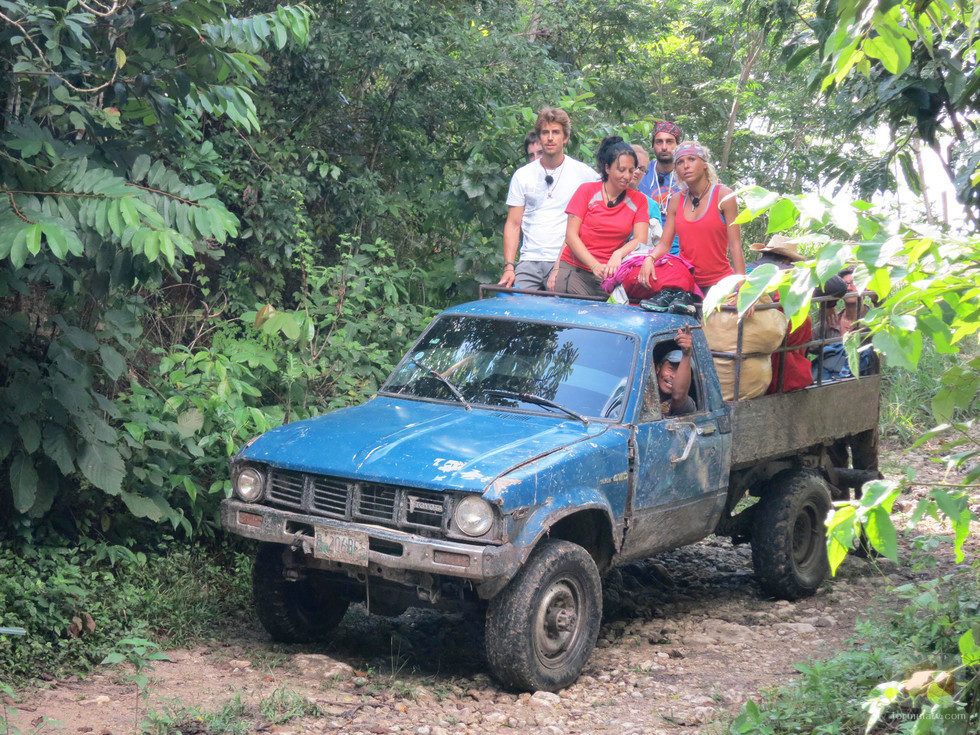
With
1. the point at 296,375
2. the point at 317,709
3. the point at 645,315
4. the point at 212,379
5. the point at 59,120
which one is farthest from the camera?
the point at 296,375

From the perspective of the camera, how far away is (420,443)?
5.18 meters

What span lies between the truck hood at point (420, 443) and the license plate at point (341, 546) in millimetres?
267

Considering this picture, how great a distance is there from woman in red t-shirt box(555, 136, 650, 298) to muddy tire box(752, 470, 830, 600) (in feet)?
6.04

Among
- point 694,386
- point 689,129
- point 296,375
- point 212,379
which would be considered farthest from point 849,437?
point 689,129

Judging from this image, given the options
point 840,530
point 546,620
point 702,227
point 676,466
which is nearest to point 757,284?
point 840,530

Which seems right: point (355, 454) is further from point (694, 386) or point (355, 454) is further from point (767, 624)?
point (767, 624)

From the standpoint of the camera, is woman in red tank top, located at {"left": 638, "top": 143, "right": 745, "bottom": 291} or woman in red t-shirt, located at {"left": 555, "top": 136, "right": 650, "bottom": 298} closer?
woman in red tank top, located at {"left": 638, "top": 143, "right": 745, "bottom": 291}

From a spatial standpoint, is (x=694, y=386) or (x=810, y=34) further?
(x=694, y=386)

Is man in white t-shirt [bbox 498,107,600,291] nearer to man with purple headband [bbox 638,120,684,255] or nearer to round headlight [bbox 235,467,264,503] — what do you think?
man with purple headband [bbox 638,120,684,255]

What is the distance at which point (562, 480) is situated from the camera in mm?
5102

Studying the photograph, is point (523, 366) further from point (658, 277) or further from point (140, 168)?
point (140, 168)

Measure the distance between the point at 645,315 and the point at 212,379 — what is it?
9.41 ft

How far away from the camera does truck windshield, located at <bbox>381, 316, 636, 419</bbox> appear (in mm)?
5816

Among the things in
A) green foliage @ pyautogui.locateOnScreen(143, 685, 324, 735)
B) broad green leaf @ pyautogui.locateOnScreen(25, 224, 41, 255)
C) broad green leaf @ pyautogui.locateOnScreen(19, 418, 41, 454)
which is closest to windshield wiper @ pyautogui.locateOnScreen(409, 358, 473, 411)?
green foliage @ pyautogui.locateOnScreen(143, 685, 324, 735)
